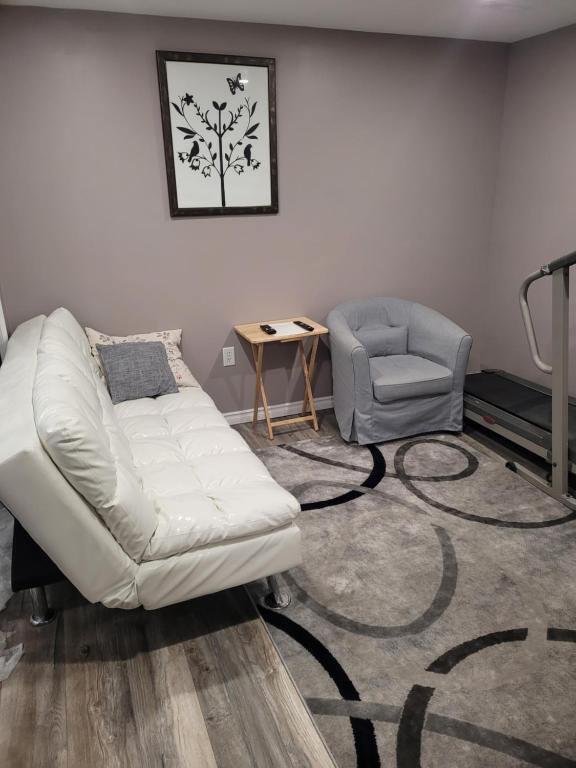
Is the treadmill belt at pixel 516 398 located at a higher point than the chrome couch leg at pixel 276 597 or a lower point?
higher

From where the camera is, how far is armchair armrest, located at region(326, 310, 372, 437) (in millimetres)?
3203

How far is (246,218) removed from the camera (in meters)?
3.42

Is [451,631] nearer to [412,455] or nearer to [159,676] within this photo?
[159,676]

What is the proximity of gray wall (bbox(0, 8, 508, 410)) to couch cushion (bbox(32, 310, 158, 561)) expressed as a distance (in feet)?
4.16

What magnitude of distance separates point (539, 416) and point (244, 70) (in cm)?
265

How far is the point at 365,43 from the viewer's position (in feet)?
10.9

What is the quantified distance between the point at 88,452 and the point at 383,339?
98.5 inches

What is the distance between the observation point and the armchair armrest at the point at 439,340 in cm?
339

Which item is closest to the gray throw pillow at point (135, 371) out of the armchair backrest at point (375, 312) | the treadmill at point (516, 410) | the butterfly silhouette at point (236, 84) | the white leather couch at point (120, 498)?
the white leather couch at point (120, 498)

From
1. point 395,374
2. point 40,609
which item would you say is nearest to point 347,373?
point 395,374

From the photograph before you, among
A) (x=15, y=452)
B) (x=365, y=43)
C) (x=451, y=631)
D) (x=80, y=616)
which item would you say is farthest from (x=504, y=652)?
(x=365, y=43)

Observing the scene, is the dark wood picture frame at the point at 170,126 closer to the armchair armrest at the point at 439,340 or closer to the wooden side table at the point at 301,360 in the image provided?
the wooden side table at the point at 301,360

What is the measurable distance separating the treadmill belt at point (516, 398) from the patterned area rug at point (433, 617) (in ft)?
1.14

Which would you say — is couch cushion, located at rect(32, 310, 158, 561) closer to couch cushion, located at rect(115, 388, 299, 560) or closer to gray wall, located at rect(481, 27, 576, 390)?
couch cushion, located at rect(115, 388, 299, 560)
